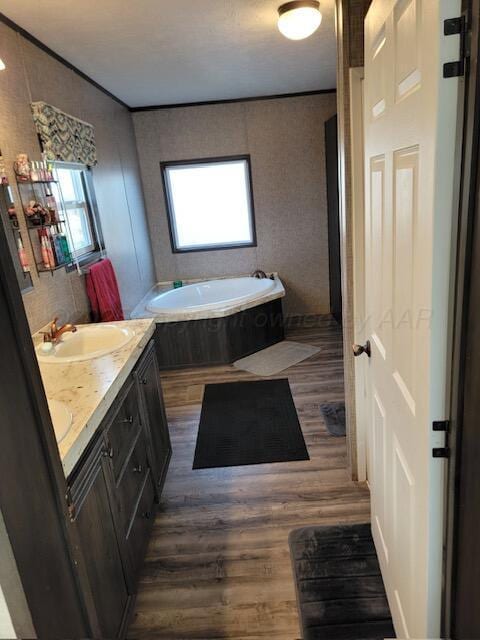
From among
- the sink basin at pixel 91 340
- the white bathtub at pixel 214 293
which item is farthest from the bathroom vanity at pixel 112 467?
the white bathtub at pixel 214 293

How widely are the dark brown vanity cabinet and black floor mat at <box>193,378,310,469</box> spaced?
548 mm

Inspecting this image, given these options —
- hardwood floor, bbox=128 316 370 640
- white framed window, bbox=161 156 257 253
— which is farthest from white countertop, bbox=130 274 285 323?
hardwood floor, bbox=128 316 370 640

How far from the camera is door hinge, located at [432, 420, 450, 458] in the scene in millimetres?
972

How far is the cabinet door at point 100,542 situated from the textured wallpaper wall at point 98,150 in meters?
1.08

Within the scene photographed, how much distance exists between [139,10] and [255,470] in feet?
8.46

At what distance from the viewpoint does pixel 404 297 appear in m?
1.15

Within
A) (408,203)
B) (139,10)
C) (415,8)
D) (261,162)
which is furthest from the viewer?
(261,162)

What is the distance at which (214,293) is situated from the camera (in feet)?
16.2

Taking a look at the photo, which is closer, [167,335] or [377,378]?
[377,378]

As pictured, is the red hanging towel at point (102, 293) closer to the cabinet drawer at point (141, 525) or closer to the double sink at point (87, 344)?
the double sink at point (87, 344)

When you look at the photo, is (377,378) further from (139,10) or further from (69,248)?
(139,10)

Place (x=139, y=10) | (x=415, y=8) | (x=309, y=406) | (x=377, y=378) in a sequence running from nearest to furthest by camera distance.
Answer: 1. (x=415, y=8)
2. (x=377, y=378)
3. (x=139, y=10)
4. (x=309, y=406)

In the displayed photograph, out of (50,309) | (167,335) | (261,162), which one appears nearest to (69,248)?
(50,309)

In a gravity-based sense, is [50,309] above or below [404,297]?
below
